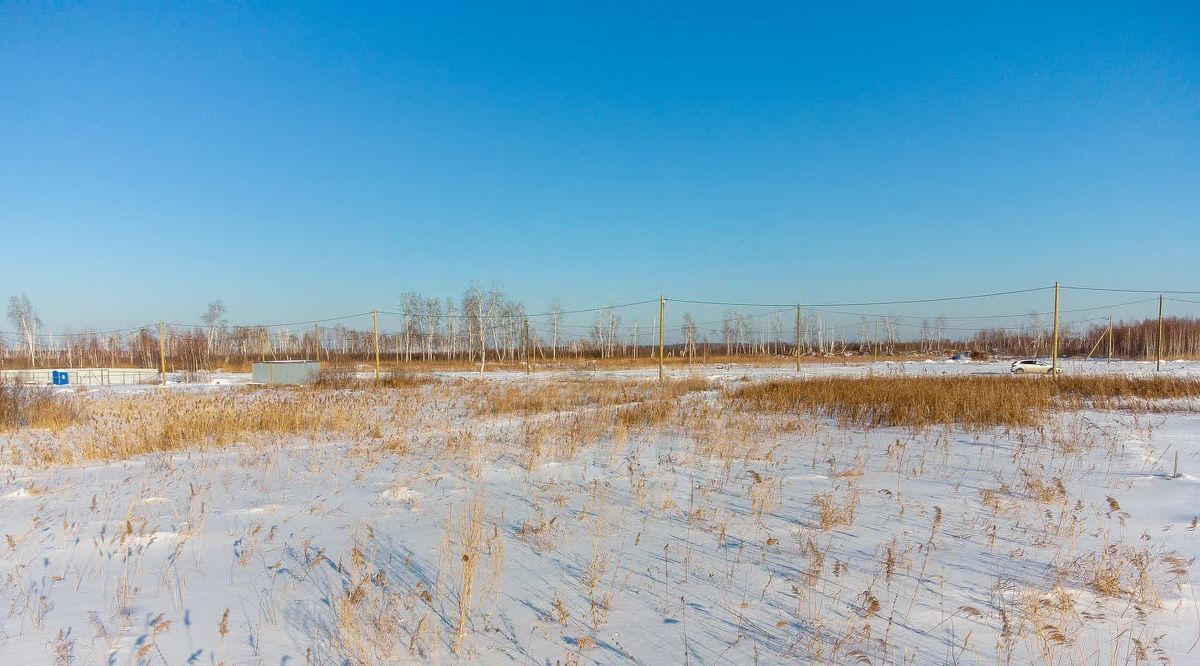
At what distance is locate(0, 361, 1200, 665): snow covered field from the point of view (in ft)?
8.54

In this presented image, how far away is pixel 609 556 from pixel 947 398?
9.72 meters

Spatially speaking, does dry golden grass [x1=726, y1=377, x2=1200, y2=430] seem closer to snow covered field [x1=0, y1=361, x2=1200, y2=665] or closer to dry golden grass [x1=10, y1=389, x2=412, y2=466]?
snow covered field [x1=0, y1=361, x2=1200, y2=665]

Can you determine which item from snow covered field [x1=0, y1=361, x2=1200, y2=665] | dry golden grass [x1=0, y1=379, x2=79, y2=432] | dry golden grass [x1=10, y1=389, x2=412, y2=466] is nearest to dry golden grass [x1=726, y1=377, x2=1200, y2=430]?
snow covered field [x1=0, y1=361, x2=1200, y2=665]

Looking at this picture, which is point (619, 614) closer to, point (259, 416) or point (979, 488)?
point (979, 488)

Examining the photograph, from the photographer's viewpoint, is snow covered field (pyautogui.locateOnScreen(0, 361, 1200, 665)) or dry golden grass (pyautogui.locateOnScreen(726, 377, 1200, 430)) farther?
dry golden grass (pyautogui.locateOnScreen(726, 377, 1200, 430))

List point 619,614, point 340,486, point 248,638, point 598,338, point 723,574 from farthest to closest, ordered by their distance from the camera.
Result: point 598,338, point 340,486, point 723,574, point 619,614, point 248,638

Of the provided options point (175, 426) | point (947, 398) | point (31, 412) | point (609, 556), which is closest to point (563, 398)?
point (175, 426)

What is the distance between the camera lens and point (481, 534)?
407cm

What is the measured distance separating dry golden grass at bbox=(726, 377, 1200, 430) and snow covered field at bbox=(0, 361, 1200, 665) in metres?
2.22

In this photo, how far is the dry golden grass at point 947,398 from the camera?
31.6 ft

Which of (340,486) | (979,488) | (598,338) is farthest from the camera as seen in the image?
(598,338)

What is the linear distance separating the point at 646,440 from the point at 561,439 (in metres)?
1.30

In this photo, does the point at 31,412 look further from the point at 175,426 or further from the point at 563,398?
the point at 563,398

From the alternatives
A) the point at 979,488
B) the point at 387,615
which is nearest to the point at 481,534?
the point at 387,615
